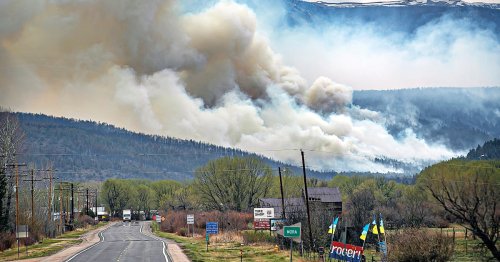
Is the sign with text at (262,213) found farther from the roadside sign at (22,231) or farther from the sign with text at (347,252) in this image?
the sign with text at (347,252)

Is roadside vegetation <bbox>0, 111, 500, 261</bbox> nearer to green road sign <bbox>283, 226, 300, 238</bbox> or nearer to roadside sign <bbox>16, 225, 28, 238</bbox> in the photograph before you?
green road sign <bbox>283, 226, 300, 238</bbox>

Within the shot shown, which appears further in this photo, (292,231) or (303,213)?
(303,213)

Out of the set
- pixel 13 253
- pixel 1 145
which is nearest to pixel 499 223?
pixel 13 253

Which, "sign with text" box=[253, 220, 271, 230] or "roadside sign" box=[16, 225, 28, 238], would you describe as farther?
"sign with text" box=[253, 220, 271, 230]

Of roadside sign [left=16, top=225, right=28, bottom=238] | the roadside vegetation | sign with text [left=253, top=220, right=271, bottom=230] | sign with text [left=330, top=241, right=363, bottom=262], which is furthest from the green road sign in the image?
sign with text [left=253, top=220, right=271, bottom=230]

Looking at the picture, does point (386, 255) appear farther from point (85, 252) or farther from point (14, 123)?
point (14, 123)

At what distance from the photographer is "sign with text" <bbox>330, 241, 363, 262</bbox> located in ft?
138

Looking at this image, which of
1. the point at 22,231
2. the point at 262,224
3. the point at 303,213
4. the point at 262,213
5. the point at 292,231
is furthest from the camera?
the point at 262,224

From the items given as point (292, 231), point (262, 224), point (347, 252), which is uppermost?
point (262, 224)

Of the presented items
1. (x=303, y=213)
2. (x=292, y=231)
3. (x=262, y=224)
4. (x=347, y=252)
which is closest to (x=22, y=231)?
(x=303, y=213)

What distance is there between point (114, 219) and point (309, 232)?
144 meters

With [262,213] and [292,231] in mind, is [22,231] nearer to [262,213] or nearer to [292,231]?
[262,213]

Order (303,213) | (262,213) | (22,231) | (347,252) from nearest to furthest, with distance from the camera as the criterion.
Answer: (347,252) → (22,231) → (303,213) → (262,213)

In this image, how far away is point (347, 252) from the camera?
42.9m
